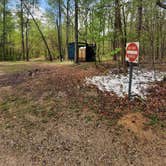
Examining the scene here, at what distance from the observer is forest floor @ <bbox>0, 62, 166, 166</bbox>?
141 inches

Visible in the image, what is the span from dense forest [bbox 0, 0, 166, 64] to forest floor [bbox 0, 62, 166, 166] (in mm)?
2486

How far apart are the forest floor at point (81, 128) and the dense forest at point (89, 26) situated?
8.15ft

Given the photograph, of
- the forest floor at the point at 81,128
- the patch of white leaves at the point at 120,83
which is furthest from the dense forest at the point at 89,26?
the forest floor at the point at 81,128

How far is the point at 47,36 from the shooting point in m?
32.2

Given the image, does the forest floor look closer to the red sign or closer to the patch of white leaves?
the patch of white leaves

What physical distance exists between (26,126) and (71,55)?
46.7ft

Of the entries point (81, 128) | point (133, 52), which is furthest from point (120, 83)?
point (81, 128)

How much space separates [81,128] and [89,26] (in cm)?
563

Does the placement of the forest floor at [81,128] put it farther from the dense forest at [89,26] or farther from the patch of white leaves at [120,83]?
the dense forest at [89,26]

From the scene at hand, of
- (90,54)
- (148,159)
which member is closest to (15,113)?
(148,159)

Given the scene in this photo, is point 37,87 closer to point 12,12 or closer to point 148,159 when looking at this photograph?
point 148,159

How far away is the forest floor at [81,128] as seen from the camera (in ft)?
11.7

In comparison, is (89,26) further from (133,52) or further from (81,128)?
(81,128)

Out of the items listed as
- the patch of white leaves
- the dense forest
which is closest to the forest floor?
the patch of white leaves
